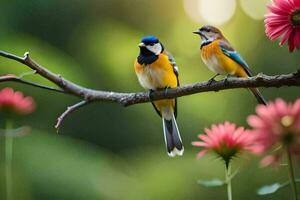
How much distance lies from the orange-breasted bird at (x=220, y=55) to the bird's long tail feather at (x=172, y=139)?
0.18 meters

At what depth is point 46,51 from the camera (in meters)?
3.61

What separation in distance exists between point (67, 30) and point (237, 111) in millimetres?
1684

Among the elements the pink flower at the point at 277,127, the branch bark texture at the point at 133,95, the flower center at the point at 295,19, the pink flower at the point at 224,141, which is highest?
the branch bark texture at the point at 133,95

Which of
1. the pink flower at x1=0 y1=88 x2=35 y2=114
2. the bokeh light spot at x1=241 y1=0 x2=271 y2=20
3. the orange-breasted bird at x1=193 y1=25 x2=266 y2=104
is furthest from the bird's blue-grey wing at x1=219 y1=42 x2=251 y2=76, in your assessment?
the bokeh light spot at x1=241 y1=0 x2=271 y2=20

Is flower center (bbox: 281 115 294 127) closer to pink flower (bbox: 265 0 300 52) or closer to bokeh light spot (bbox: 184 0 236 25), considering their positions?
pink flower (bbox: 265 0 300 52)

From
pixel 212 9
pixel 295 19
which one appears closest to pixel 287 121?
pixel 295 19

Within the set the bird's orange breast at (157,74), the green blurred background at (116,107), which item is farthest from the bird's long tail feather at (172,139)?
the green blurred background at (116,107)

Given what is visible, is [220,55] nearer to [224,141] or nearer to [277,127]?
[224,141]

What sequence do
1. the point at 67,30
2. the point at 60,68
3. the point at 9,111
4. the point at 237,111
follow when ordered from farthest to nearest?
the point at 67,30 < the point at 237,111 < the point at 60,68 < the point at 9,111

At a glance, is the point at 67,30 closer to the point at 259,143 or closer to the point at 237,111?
the point at 237,111

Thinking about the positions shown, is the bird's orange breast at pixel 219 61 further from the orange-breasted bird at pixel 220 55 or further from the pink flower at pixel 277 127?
the pink flower at pixel 277 127

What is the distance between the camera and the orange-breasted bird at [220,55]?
4.44ft

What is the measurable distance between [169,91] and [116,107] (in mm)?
3598

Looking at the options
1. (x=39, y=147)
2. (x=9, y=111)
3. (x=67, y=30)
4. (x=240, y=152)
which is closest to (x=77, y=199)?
(x=39, y=147)
